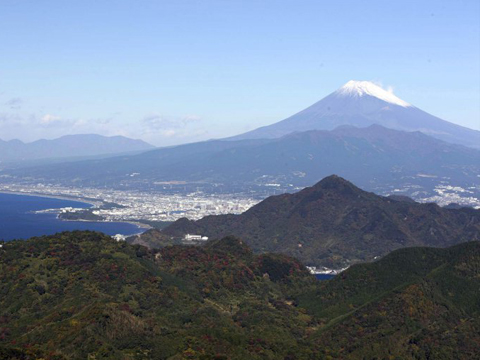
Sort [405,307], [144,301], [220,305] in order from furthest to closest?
[220,305], [144,301], [405,307]

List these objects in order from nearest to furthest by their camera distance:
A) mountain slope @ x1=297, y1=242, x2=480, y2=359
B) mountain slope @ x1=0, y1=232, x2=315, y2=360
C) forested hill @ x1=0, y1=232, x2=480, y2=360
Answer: mountain slope @ x1=0, y1=232, x2=315, y2=360 → forested hill @ x1=0, y1=232, x2=480, y2=360 → mountain slope @ x1=297, y1=242, x2=480, y2=359

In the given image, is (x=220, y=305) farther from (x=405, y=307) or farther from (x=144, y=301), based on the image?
(x=405, y=307)

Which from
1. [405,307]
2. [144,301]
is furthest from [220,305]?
[405,307]

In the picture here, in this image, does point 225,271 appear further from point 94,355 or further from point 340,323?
point 94,355

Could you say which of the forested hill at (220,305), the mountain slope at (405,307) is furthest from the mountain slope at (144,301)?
the mountain slope at (405,307)

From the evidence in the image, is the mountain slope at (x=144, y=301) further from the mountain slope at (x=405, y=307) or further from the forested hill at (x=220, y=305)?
the mountain slope at (x=405, y=307)

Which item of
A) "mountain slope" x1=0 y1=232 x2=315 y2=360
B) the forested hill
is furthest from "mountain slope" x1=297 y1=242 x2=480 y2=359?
"mountain slope" x1=0 y1=232 x2=315 y2=360

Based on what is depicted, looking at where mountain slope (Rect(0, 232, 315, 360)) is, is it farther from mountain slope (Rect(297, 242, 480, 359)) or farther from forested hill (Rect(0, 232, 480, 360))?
mountain slope (Rect(297, 242, 480, 359))

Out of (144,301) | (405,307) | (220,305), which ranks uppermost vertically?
(144,301)

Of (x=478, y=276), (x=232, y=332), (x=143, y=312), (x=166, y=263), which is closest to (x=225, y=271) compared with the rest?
→ (x=166, y=263)
